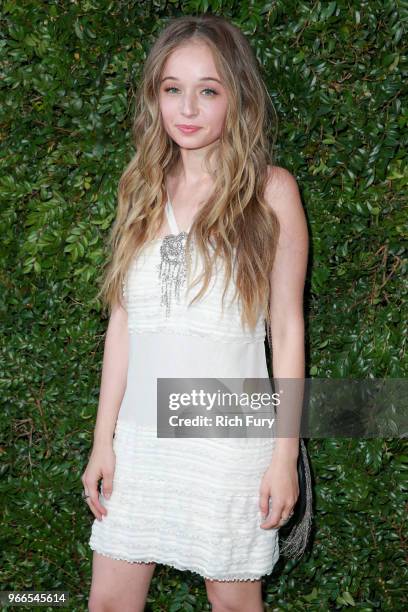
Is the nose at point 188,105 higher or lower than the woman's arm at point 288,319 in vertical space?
higher

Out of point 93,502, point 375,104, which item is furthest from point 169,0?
point 93,502

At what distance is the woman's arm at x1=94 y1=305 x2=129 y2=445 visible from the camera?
263 centimetres

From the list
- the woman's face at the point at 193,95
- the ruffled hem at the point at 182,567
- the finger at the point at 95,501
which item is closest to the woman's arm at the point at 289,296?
the woman's face at the point at 193,95

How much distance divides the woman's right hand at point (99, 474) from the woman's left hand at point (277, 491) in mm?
472

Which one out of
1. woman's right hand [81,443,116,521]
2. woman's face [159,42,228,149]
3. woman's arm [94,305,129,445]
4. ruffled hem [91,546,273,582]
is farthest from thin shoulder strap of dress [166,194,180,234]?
ruffled hem [91,546,273,582]

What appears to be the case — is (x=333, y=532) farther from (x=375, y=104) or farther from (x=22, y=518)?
(x=375, y=104)

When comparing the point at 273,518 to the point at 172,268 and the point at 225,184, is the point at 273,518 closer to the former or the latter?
the point at 172,268

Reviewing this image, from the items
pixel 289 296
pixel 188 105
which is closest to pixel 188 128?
Answer: pixel 188 105

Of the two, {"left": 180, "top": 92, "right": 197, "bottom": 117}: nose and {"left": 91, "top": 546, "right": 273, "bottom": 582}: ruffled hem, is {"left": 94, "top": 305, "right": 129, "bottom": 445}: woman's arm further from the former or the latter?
{"left": 180, "top": 92, "right": 197, "bottom": 117}: nose

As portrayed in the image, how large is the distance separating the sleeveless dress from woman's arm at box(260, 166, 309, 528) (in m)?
0.05

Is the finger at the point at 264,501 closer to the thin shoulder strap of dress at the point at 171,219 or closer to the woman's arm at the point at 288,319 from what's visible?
the woman's arm at the point at 288,319

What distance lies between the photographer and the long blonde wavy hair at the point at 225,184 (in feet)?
8.13

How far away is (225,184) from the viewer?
2.56 m

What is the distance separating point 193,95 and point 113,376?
2.94ft
